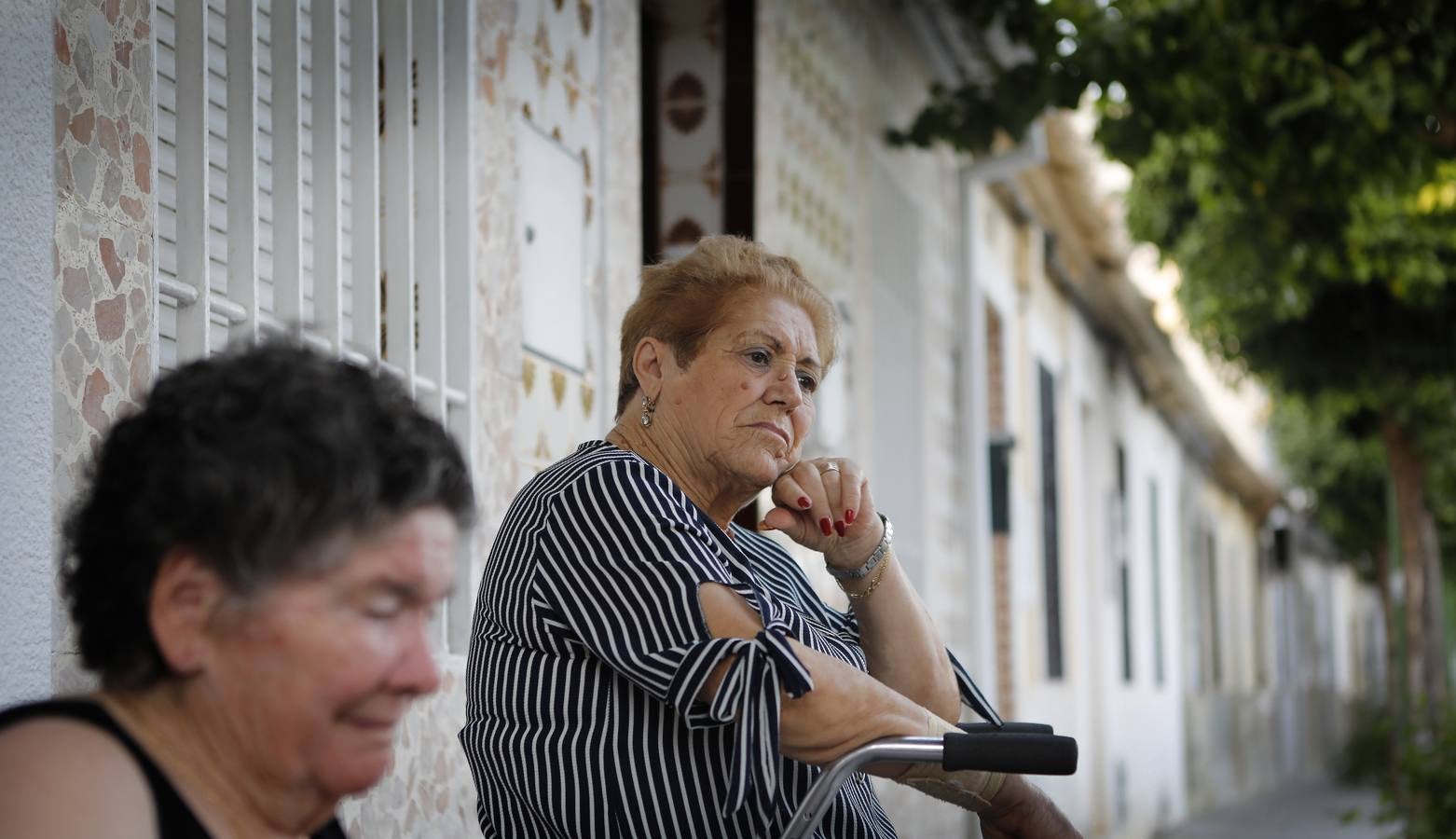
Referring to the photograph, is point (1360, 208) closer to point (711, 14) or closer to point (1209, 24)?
point (1209, 24)

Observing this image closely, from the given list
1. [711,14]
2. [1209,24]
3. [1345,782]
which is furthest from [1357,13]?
[1345,782]

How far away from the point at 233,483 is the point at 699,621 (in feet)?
3.75

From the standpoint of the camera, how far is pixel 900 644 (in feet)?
10.4

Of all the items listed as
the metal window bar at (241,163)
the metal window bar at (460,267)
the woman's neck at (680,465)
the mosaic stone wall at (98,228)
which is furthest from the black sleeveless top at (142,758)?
the metal window bar at (460,267)

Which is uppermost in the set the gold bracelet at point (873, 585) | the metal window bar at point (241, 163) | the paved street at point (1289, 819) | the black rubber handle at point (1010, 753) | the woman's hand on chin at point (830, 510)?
the metal window bar at point (241, 163)

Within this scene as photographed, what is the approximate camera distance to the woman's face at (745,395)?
3.14 metres

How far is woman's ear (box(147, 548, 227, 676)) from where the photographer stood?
59.8 inches

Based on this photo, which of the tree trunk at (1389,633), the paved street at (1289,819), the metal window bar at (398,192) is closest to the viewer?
the metal window bar at (398,192)

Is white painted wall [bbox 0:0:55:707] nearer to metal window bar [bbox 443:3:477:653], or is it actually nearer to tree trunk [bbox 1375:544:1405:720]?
metal window bar [bbox 443:3:477:653]

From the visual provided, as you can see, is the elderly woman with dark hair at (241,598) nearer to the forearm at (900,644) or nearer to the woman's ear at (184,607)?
the woman's ear at (184,607)

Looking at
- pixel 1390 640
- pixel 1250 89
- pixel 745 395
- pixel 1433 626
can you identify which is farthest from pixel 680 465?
pixel 1390 640

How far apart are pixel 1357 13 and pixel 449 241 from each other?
4393 mm

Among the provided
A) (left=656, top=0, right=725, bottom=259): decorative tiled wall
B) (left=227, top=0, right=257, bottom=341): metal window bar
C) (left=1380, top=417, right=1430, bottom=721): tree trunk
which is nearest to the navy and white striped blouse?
(left=227, top=0, right=257, bottom=341): metal window bar

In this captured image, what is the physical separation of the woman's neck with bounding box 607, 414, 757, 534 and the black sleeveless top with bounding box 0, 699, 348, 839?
1624mm
